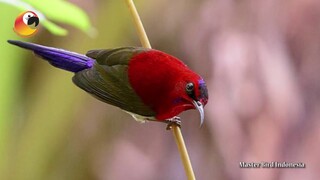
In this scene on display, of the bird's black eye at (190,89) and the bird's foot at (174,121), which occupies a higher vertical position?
the bird's black eye at (190,89)

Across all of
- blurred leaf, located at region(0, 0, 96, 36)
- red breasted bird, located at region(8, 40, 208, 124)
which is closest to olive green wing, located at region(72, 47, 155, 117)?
red breasted bird, located at region(8, 40, 208, 124)

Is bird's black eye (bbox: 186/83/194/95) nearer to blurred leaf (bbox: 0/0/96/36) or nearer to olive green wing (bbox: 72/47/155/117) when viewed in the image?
olive green wing (bbox: 72/47/155/117)

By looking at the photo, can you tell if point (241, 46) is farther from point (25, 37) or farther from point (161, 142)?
point (25, 37)

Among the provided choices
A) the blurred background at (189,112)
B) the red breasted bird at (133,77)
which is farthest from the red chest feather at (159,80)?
the blurred background at (189,112)

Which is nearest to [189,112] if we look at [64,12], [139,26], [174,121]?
[174,121]

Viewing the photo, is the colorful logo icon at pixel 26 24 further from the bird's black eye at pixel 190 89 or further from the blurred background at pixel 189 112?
the bird's black eye at pixel 190 89

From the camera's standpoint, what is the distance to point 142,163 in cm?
79

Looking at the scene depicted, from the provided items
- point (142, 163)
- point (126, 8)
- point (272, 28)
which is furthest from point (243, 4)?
point (142, 163)

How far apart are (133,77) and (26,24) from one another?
0.22 m

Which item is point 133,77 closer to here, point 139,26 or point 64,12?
point 139,26

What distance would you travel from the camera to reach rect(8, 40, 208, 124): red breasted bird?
678mm

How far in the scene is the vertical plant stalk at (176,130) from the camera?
2.36 ft

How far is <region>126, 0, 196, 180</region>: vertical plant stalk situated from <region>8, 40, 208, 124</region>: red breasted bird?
0.03 m

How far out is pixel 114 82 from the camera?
0.70m
